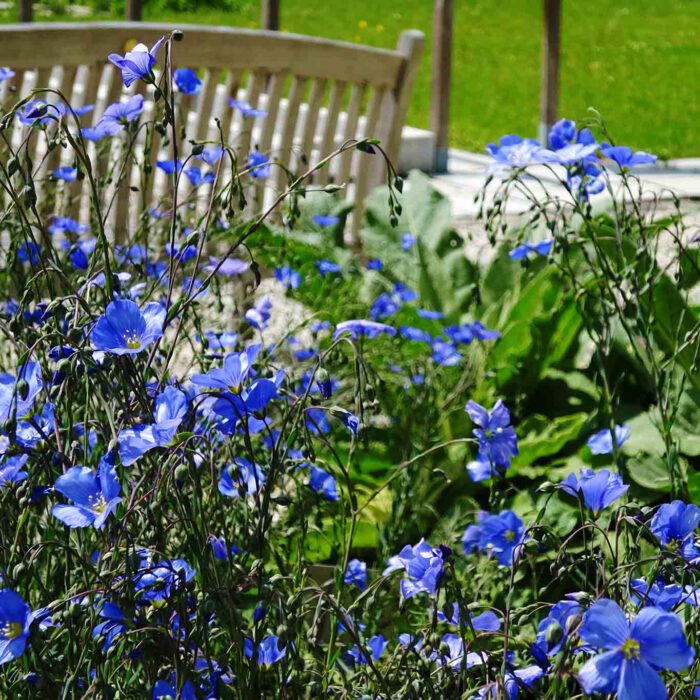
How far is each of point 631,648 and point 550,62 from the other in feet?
21.3

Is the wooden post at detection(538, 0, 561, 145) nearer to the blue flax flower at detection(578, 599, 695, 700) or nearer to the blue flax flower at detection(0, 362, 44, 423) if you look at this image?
the blue flax flower at detection(0, 362, 44, 423)

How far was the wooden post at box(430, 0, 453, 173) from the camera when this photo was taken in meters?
7.07

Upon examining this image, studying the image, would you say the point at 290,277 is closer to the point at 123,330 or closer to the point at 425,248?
the point at 425,248

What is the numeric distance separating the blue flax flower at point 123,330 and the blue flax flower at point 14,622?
0.85 feet

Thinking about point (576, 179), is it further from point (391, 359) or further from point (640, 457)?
point (391, 359)

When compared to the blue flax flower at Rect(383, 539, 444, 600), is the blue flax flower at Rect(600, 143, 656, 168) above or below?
above

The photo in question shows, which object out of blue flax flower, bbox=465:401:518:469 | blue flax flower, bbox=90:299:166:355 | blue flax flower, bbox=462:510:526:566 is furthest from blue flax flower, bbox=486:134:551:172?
blue flax flower, bbox=90:299:166:355

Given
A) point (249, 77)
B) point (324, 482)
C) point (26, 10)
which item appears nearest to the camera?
point (324, 482)

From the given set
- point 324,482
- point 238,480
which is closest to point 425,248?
point 324,482

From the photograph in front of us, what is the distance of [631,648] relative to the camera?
0.95 m

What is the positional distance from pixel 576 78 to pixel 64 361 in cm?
1048

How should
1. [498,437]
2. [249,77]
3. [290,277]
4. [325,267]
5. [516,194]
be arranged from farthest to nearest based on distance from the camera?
[516,194], [249,77], [325,267], [290,277], [498,437]

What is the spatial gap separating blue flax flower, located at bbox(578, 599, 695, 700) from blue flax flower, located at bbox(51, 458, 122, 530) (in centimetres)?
49

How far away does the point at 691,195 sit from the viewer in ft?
20.7
